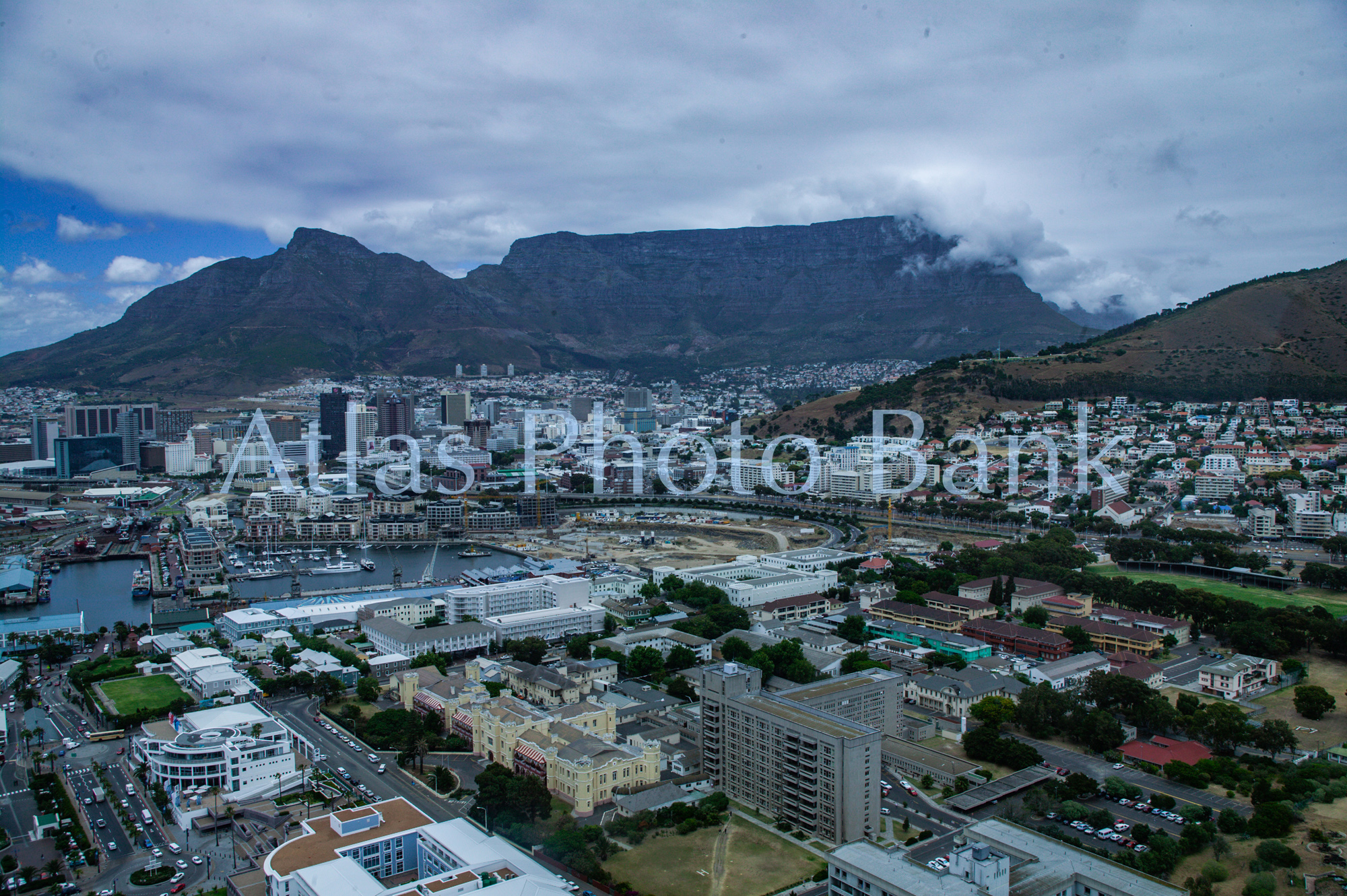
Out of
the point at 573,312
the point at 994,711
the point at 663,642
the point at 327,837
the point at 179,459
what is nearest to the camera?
the point at 327,837

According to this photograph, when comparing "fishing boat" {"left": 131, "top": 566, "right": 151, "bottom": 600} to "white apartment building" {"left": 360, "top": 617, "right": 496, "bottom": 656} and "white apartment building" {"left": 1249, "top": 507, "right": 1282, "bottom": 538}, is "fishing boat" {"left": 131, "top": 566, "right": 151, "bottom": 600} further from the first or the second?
"white apartment building" {"left": 1249, "top": 507, "right": 1282, "bottom": 538}

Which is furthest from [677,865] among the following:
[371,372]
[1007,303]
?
[1007,303]

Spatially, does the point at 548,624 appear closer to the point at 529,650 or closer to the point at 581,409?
the point at 529,650

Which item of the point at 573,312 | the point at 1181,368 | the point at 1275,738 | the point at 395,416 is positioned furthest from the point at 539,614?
the point at 573,312

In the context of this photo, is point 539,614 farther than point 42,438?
No

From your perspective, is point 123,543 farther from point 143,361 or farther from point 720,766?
point 143,361

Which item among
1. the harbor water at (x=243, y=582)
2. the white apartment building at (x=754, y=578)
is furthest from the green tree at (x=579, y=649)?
the harbor water at (x=243, y=582)

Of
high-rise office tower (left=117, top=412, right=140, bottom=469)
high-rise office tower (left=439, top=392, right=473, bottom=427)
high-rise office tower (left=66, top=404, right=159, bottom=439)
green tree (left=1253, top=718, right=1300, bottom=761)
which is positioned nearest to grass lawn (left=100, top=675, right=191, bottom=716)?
green tree (left=1253, top=718, right=1300, bottom=761)
